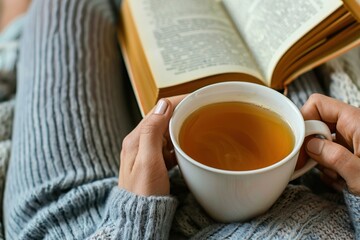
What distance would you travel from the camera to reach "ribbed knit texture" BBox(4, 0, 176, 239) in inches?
22.2

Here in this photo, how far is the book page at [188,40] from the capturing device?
67 centimetres

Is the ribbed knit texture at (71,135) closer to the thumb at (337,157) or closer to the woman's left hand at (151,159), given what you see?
the woman's left hand at (151,159)

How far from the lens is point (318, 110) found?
0.57 m

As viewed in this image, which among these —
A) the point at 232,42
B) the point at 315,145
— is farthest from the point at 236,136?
the point at 232,42

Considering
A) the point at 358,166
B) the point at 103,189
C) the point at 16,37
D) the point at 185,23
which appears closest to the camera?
the point at 358,166

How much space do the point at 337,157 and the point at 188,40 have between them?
0.99ft

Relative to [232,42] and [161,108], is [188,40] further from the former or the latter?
[161,108]

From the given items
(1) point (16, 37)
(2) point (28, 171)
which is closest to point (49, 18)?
(1) point (16, 37)

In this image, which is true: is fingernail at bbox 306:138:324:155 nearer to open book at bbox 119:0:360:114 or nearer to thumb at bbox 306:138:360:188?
thumb at bbox 306:138:360:188

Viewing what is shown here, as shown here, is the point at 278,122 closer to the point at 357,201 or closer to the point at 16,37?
the point at 357,201

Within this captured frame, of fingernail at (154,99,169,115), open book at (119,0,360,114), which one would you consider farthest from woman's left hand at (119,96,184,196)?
open book at (119,0,360,114)

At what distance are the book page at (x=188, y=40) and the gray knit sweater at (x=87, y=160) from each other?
0.10 metres

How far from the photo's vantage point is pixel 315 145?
0.53 metres

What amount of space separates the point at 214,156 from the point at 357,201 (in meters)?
0.17
